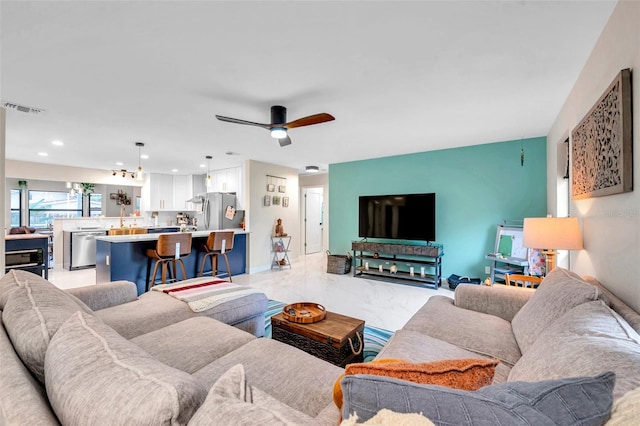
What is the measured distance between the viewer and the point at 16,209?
6.66 metres

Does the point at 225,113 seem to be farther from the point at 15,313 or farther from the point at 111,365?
the point at 111,365

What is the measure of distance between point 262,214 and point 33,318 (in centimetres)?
489

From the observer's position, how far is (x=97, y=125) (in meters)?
3.38

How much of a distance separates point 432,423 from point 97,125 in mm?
4359

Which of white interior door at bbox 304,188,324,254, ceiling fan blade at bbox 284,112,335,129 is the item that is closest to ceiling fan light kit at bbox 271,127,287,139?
ceiling fan blade at bbox 284,112,335,129

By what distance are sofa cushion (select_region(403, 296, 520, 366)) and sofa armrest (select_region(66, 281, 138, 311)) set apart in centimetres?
217

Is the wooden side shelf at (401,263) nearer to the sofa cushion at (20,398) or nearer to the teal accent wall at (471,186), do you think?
the teal accent wall at (471,186)

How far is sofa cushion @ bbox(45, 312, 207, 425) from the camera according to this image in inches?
22.2

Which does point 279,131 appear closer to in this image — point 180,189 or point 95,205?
point 180,189

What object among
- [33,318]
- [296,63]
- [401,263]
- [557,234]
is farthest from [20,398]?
[401,263]

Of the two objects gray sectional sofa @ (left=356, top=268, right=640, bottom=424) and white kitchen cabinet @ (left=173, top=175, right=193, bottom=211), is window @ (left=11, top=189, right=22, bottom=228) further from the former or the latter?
gray sectional sofa @ (left=356, top=268, right=640, bottom=424)

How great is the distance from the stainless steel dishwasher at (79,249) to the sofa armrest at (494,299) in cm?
664

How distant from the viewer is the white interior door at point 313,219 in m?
8.00

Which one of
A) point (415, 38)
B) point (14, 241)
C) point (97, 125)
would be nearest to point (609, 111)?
point (415, 38)
